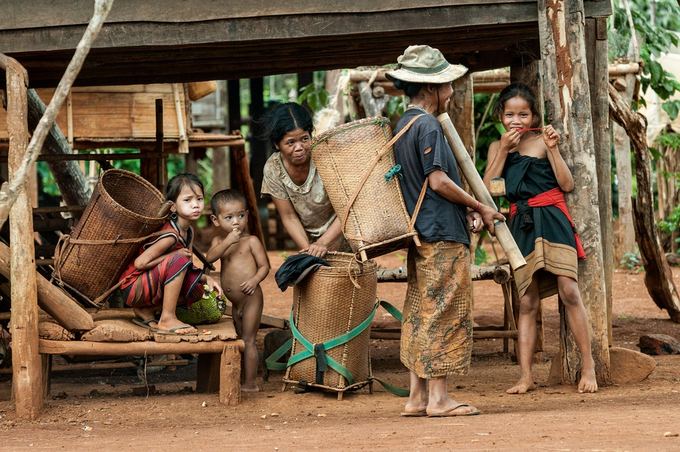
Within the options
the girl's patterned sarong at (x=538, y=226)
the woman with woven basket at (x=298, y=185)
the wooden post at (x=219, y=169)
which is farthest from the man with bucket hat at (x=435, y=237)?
the wooden post at (x=219, y=169)

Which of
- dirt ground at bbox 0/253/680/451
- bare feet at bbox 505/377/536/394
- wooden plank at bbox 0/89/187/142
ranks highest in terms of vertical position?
wooden plank at bbox 0/89/187/142

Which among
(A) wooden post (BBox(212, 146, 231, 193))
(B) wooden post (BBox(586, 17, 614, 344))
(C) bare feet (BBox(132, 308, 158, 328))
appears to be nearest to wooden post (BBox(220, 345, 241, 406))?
(C) bare feet (BBox(132, 308, 158, 328))

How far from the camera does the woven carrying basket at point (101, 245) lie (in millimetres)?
6934

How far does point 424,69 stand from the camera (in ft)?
19.6

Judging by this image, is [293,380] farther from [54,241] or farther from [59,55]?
[54,241]

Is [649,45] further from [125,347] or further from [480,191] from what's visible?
[125,347]

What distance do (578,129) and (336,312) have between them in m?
1.93

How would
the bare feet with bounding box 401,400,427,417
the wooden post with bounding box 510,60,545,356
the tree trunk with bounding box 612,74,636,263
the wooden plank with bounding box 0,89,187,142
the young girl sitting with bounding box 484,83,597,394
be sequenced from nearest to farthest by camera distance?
1. the bare feet with bounding box 401,400,427,417
2. the young girl sitting with bounding box 484,83,597,394
3. the wooden post with bounding box 510,60,545,356
4. the wooden plank with bounding box 0,89,187,142
5. the tree trunk with bounding box 612,74,636,263

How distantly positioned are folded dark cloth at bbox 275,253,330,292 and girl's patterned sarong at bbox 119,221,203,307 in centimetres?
55

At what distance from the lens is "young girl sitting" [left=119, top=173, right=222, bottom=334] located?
22.4 feet

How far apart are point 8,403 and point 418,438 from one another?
9.52 ft

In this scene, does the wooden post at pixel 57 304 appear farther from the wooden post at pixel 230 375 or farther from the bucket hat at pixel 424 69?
the bucket hat at pixel 424 69

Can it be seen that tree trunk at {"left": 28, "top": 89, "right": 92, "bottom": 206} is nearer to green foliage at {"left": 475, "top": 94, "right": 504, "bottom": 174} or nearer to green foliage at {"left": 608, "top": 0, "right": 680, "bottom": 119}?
green foliage at {"left": 475, "top": 94, "right": 504, "bottom": 174}

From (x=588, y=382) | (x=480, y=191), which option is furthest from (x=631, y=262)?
(x=480, y=191)
